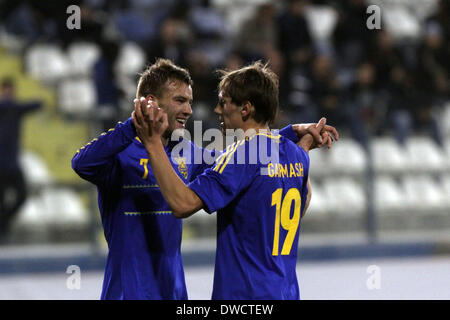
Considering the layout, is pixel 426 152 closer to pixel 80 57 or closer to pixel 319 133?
pixel 80 57

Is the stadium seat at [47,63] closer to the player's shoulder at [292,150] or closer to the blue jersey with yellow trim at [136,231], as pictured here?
the blue jersey with yellow trim at [136,231]

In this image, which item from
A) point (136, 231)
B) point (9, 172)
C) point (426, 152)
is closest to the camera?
point (136, 231)

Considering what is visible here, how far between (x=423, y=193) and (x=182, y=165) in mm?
7398

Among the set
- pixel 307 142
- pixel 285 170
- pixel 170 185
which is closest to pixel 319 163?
pixel 307 142

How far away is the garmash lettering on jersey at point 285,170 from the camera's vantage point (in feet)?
11.8

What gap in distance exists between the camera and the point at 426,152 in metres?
10.9

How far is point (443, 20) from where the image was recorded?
1441 cm

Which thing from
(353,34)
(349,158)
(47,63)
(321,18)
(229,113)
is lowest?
(229,113)

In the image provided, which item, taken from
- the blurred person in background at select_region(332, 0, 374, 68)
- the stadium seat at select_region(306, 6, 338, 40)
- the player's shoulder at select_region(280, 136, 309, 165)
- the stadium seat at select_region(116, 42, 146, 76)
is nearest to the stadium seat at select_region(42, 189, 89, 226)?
the stadium seat at select_region(116, 42, 146, 76)

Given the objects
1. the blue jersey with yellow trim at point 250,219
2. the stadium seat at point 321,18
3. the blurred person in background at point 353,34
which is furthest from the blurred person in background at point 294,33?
the blue jersey with yellow trim at point 250,219

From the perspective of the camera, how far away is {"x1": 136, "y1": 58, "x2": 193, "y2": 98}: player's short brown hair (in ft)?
13.2

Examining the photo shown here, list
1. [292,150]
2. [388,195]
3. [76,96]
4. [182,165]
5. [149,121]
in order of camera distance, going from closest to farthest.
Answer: [149,121] → [292,150] → [182,165] → [388,195] → [76,96]

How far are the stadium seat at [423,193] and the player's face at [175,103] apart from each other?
735 cm
